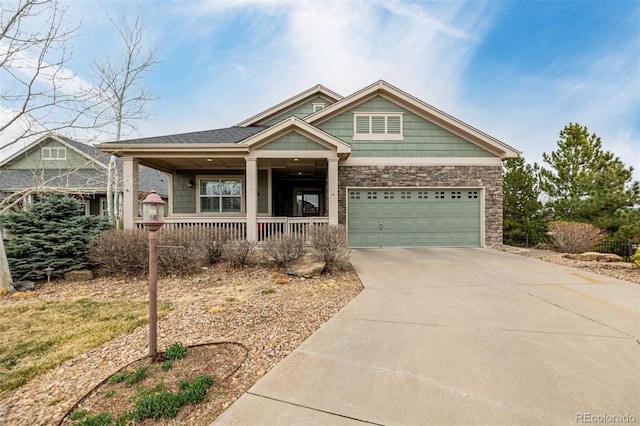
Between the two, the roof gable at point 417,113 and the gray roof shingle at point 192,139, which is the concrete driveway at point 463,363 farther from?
the gray roof shingle at point 192,139

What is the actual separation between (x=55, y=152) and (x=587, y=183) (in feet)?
91.6

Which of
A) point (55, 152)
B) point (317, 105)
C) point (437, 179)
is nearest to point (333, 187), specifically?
point (437, 179)

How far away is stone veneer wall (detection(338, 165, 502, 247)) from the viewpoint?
34.7ft

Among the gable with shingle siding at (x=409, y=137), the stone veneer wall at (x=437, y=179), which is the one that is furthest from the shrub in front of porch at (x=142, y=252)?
the gable with shingle siding at (x=409, y=137)

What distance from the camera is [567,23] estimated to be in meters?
10.8

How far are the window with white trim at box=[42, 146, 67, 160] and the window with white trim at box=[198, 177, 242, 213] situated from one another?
1171 cm

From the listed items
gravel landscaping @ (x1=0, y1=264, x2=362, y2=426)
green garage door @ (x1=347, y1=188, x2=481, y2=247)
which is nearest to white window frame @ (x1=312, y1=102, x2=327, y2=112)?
green garage door @ (x1=347, y1=188, x2=481, y2=247)

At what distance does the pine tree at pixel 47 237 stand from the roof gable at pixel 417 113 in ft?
24.9

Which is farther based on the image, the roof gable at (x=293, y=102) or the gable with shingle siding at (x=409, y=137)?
the roof gable at (x=293, y=102)

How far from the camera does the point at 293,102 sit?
502 inches

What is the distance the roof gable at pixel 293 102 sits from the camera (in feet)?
41.7

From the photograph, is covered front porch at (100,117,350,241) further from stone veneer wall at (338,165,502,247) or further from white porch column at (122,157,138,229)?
stone veneer wall at (338,165,502,247)

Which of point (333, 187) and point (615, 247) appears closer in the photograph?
point (333, 187)

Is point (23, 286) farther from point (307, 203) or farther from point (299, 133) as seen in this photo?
point (307, 203)
